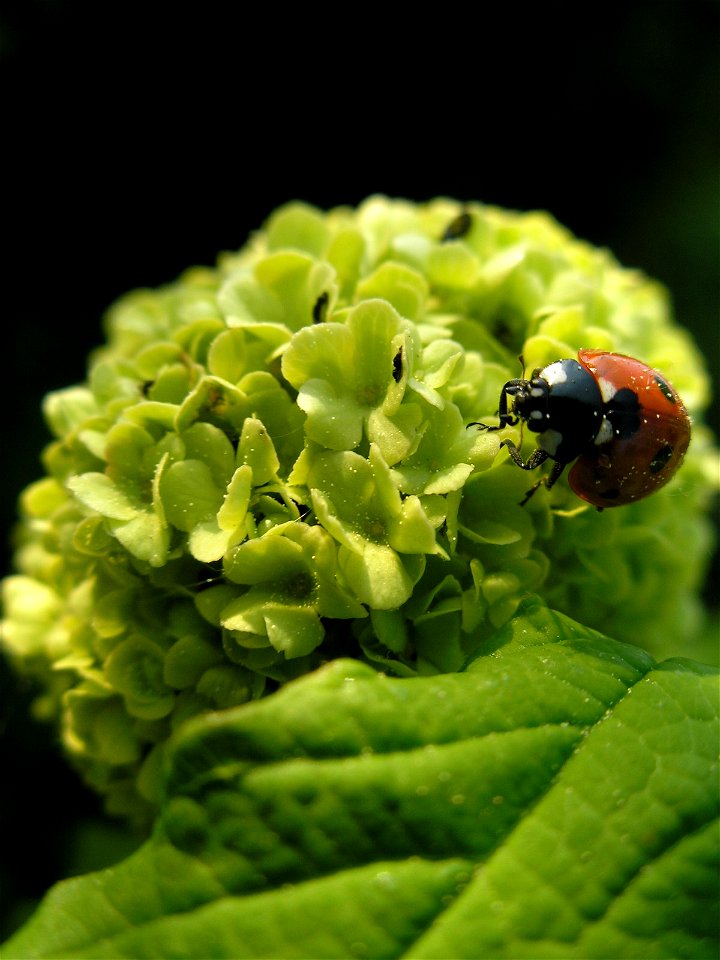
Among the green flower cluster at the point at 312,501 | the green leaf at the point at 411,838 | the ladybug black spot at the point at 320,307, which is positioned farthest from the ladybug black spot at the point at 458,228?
the green leaf at the point at 411,838

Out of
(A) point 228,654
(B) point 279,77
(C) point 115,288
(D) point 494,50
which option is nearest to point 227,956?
(A) point 228,654

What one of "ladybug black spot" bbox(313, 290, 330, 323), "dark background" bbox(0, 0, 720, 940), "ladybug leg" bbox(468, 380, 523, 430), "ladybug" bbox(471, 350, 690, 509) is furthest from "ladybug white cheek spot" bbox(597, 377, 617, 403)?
"dark background" bbox(0, 0, 720, 940)

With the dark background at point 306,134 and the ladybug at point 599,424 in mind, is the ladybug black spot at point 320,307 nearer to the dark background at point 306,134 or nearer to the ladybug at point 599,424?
the ladybug at point 599,424

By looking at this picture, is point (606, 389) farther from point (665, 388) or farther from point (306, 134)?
point (306, 134)

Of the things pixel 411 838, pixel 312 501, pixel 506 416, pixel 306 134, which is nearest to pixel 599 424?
pixel 506 416

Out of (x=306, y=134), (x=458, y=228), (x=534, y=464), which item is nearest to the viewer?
(x=534, y=464)
